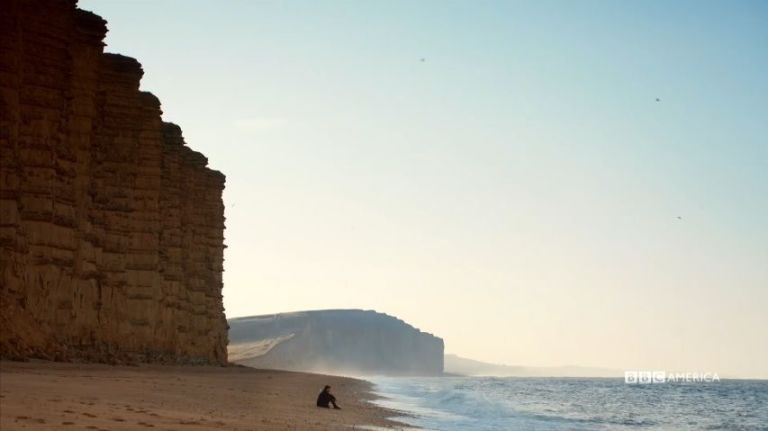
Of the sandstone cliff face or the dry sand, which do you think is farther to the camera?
the sandstone cliff face

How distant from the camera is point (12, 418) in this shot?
40.1 feet

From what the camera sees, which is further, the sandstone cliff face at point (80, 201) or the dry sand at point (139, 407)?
the sandstone cliff face at point (80, 201)

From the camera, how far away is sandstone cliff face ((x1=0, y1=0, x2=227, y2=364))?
101 ft

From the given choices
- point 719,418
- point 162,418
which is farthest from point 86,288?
point 719,418

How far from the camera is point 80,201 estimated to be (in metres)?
36.0

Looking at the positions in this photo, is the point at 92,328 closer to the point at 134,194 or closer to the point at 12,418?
the point at 134,194

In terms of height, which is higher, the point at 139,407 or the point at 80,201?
the point at 80,201

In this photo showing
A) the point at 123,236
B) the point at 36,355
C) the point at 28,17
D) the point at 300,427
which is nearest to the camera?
the point at 300,427

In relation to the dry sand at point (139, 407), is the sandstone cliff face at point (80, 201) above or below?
above

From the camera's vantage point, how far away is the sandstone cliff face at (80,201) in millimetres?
30688

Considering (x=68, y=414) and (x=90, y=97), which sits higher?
(x=90, y=97)

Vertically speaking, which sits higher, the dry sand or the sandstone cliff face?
the sandstone cliff face

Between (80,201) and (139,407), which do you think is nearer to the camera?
(139,407)

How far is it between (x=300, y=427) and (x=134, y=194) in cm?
2773
